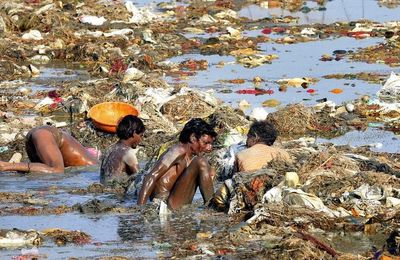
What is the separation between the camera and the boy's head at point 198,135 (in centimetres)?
1027

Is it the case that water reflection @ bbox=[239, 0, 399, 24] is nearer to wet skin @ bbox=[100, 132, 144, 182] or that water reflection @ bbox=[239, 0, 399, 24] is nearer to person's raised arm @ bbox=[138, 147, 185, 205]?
wet skin @ bbox=[100, 132, 144, 182]

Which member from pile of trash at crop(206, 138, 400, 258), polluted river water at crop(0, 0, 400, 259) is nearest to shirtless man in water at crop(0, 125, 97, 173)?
polluted river water at crop(0, 0, 400, 259)

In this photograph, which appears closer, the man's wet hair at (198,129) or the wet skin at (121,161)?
the man's wet hair at (198,129)

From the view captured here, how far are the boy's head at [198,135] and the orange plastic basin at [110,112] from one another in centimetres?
373

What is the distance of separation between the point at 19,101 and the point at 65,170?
12.9ft

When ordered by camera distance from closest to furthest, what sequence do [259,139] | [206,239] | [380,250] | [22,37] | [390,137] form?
[380,250], [206,239], [259,139], [390,137], [22,37]

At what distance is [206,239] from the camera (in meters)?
9.20

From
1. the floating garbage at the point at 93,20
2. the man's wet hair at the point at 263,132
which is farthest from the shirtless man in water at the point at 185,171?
the floating garbage at the point at 93,20

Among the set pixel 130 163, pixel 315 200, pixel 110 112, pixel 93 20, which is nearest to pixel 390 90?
pixel 110 112

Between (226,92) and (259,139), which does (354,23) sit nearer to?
(226,92)

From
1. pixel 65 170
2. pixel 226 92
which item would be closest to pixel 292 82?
pixel 226 92

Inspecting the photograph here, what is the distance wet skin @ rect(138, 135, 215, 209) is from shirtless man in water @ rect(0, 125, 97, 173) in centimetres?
220

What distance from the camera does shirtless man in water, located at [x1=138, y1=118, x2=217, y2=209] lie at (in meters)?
10.3

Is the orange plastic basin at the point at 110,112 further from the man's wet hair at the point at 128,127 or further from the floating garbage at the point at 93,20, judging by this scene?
the floating garbage at the point at 93,20
